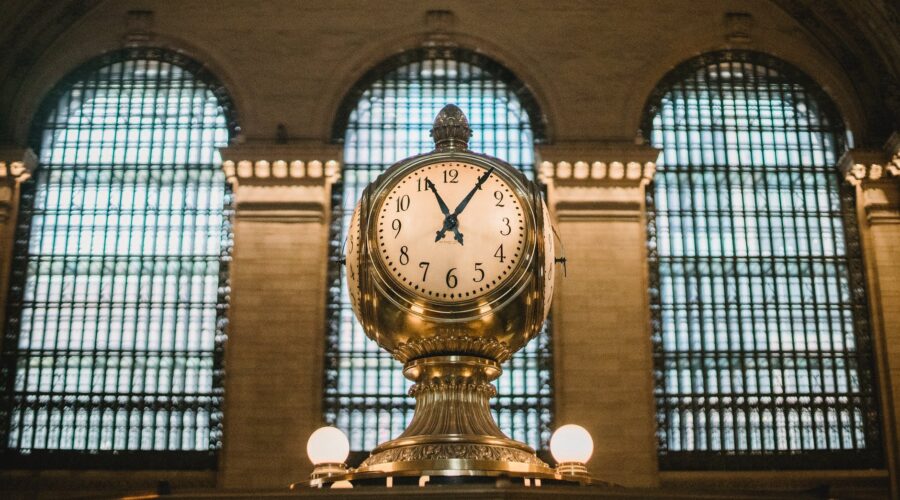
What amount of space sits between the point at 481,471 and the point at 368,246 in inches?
18.8

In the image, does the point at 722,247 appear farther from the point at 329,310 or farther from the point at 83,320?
the point at 83,320

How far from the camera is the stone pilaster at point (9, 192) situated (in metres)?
18.8

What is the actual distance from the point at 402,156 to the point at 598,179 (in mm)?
3096

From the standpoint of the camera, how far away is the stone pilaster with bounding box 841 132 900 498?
18.0 metres

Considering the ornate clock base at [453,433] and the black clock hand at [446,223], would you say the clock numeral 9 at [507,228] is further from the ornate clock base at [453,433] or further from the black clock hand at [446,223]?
the ornate clock base at [453,433]

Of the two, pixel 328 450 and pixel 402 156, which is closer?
pixel 328 450

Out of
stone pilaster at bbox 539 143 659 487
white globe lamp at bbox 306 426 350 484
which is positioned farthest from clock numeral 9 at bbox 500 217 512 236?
stone pilaster at bbox 539 143 659 487

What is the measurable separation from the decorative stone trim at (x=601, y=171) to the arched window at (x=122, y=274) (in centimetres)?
509

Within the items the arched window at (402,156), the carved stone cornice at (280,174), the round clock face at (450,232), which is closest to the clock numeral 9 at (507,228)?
the round clock face at (450,232)

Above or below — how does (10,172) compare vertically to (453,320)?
above

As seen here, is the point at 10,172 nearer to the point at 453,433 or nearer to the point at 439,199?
the point at 439,199

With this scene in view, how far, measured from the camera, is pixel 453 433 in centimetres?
204

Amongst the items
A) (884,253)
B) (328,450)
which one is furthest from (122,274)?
(328,450)

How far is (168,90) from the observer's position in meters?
20.0
